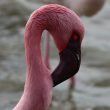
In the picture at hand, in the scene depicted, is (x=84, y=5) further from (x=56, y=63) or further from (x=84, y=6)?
(x=56, y=63)

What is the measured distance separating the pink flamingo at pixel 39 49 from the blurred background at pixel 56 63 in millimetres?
2165

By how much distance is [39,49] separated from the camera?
108 inches

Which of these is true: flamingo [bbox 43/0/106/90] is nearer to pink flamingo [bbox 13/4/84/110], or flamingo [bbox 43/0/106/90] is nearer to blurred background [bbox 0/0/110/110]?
blurred background [bbox 0/0/110/110]

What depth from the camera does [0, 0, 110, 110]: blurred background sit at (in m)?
5.10

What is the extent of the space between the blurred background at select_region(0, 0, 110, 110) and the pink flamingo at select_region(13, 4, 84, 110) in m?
2.16

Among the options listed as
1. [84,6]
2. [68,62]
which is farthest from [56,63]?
[68,62]

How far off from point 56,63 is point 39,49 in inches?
121

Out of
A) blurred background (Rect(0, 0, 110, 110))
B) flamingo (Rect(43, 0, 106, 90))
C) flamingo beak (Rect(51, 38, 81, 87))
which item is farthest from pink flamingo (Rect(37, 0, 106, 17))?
flamingo beak (Rect(51, 38, 81, 87))

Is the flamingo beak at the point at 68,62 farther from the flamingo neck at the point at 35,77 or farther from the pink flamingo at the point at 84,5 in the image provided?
the pink flamingo at the point at 84,5

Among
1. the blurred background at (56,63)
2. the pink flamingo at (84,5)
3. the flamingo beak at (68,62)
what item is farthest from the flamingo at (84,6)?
the flamingo beak at (68,62)

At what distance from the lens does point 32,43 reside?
2705 mm

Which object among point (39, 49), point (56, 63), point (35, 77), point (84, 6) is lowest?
point (56, 63)

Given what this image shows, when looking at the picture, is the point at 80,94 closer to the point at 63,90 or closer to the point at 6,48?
the point at 63,90

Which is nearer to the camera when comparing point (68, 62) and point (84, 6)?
point (68, 62)
